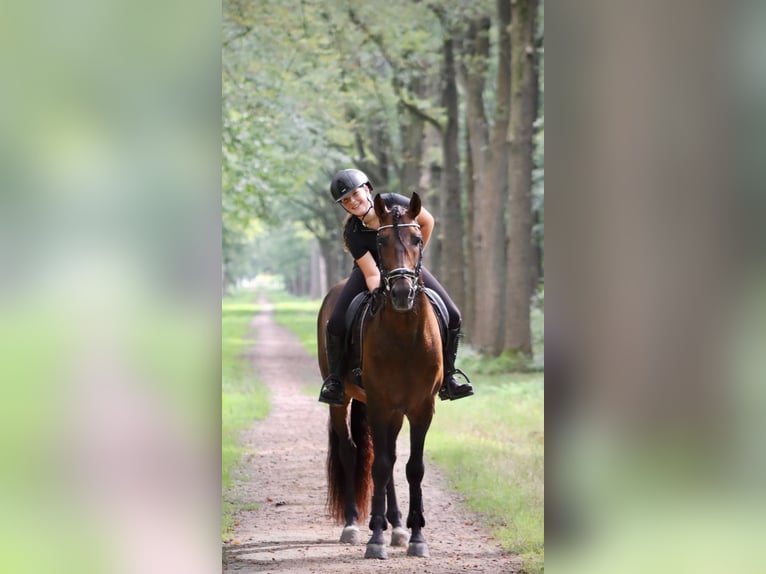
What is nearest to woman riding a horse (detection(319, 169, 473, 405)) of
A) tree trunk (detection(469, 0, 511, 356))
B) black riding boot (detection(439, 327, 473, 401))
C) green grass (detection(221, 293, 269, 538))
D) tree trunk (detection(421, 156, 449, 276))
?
black riding boot (detection(439, 327, 473, 401))

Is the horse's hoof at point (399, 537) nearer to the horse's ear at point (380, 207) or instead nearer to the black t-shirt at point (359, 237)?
the black t-shirt at point (359, 237)

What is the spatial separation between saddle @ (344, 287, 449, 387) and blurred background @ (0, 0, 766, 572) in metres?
3.25

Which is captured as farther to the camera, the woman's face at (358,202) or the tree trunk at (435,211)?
the tree trunk at (435,211)

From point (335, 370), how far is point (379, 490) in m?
0.90

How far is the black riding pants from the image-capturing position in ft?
25.5

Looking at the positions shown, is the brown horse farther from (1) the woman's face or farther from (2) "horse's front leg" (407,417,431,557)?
(1) the woman's face

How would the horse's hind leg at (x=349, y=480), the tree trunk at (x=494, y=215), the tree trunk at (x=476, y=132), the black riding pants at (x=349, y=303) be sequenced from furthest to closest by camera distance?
the tree trunk at (x=476, y=132) < the tree trunk at (x=494, y=215) < the horse's hind leg at (x=349, y=480) < the black riding pants at (x=349, y=303)

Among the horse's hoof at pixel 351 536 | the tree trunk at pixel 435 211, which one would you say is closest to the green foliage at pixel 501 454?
the horse's hoof at pixel 351 536
